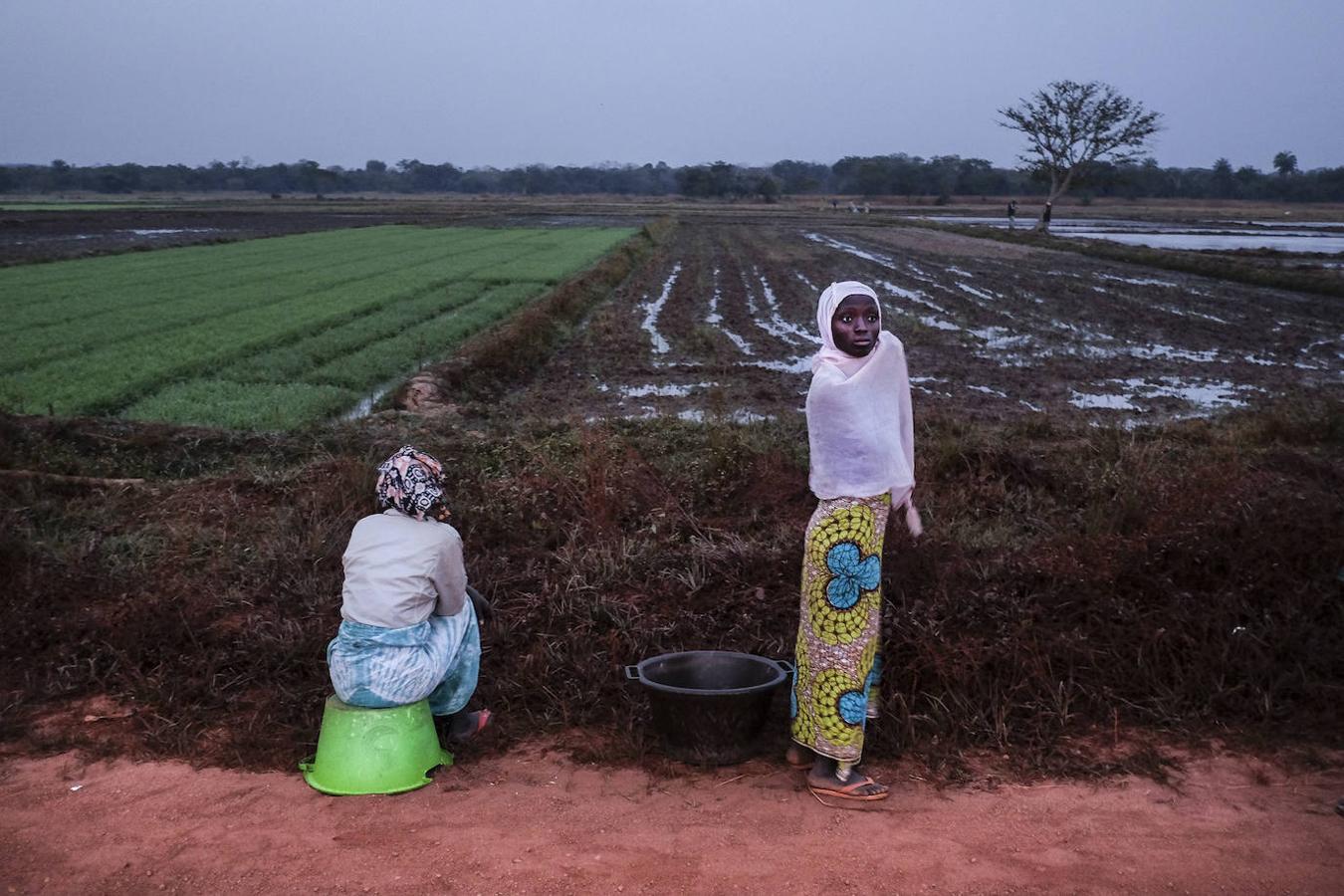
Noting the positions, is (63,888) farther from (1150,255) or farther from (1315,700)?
(1150,255)

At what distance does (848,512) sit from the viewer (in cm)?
339

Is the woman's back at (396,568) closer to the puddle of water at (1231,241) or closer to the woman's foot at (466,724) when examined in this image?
the woman's foot at (466,724)

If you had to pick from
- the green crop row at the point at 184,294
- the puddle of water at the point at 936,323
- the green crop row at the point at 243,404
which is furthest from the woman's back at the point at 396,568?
the puddle of water at the point at 936,323

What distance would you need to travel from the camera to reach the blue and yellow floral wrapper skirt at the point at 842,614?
340 centimetres

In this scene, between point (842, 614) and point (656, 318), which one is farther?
point (656, 318)

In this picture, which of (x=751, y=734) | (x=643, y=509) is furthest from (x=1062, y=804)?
(x=643, y=509)

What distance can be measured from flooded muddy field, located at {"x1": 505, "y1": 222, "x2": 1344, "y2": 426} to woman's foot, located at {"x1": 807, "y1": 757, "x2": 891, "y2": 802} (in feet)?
14.4

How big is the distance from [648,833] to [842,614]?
0.93m

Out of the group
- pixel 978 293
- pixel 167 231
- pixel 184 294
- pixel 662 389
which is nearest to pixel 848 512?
pixel 662 389

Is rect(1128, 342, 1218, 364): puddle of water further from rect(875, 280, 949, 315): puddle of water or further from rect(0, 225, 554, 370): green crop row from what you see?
rect(0, 225, 554, 370): green crop row

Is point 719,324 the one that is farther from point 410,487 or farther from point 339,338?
point 410,487

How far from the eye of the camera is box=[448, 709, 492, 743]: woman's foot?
3.89 metres

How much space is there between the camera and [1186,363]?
41.2ft

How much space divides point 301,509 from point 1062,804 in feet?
13.3
